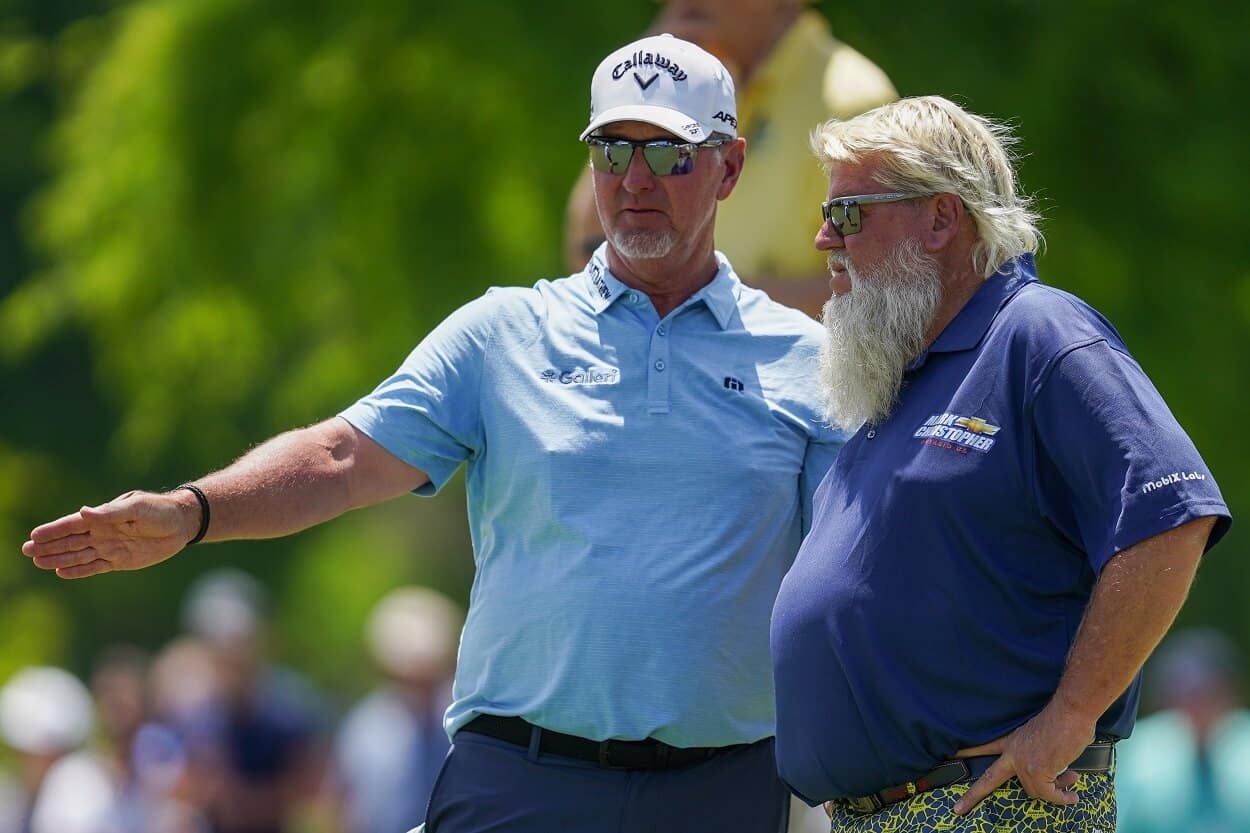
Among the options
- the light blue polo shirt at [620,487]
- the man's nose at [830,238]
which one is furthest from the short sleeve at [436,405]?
the man's nose at [830,238]

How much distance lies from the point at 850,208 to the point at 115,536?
60.3 inches

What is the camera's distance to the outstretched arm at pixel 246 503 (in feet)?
12.2

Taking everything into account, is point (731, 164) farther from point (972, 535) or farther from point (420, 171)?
point (420, 171)

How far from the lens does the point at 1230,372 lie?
848cm

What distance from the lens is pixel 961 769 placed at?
11.5ft

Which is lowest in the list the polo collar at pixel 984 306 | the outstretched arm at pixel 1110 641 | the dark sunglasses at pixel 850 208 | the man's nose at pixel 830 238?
the outstretched arm at pixel 1110 641

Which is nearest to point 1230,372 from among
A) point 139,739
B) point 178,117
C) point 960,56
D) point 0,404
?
point 960,56

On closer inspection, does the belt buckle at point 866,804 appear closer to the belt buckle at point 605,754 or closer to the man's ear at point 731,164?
the belt buckle at point 605,754

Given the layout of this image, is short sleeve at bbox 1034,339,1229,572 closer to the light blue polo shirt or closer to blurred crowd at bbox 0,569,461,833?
the light blue polo shirt

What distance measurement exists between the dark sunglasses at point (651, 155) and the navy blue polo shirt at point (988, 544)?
0.92 m

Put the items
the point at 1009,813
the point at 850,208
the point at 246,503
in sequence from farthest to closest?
the point at 246,503, the point at 850,208, the point at 1009,813

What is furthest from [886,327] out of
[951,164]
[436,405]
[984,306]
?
[436,405]

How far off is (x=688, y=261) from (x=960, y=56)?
4081 millimetres

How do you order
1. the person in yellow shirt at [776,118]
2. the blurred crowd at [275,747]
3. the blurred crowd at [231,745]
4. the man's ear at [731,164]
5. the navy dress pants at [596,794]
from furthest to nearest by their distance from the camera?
1. the blurred crowd at [231,745]
2. the blurred crowd at [275,747]
3. the person in yellow shirt at [776,118]
4. the man's ear at [731,164]
5. the navy dress pants at [596,794]
